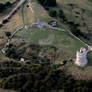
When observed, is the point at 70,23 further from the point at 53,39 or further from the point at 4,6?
the point at 4,6

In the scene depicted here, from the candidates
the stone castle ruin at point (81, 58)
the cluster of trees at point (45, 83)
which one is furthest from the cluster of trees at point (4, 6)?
the stone castle ruin at point (81, 58)

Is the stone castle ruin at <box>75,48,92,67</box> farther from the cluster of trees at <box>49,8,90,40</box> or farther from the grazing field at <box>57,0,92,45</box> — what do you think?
the cluster of trees at <box>49,8,90,40</box>

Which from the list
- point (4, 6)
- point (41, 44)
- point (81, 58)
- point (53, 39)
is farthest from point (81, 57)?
point (4, 6)

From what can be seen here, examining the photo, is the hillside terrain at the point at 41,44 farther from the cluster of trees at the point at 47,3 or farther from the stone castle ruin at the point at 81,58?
the stone castle ruin at the point at 81,58

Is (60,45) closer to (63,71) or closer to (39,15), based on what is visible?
(63,71)

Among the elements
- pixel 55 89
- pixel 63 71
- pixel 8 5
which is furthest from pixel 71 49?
pixel 8 5

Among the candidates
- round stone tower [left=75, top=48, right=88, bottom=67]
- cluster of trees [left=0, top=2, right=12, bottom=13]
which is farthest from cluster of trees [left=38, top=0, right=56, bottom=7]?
round stone tower [left=75, top=48, right=88, bottom=67]

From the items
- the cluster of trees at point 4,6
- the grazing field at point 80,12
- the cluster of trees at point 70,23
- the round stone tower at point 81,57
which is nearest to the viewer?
the round stone tower at point 81,57
